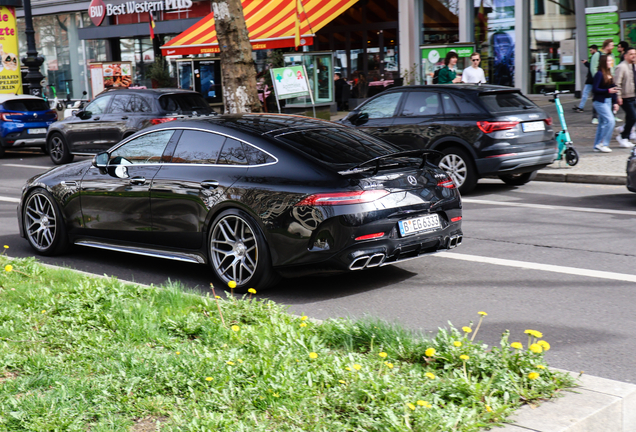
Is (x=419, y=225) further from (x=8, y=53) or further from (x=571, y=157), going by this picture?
(x=8, y=53)

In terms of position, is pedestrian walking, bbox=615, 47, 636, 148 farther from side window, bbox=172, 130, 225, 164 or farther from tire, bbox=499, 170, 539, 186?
side window, bbox=172, 130, 225, 164

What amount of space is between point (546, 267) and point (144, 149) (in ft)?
12.5

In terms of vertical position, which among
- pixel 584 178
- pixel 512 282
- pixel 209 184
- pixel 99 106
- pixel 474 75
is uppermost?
pixel 474 75

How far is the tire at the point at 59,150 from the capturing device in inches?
717

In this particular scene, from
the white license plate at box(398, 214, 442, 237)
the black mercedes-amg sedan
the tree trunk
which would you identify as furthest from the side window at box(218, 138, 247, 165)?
the tree trunk

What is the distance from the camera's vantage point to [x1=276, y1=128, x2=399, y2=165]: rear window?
603 cm

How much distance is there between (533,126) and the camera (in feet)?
36.1

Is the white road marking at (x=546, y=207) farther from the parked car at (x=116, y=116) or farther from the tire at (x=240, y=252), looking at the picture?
the parked car at (x=116, y=116)

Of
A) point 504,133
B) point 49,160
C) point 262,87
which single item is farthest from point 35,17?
point 504,133

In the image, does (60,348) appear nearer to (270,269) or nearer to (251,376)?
(251,376)

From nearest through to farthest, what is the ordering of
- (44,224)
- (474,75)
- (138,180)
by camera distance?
(138,180), (44,224), (474,75)

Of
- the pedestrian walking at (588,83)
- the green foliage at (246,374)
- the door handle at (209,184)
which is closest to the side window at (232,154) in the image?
the door handle at (209,184)

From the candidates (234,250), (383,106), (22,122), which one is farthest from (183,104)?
(234,250)

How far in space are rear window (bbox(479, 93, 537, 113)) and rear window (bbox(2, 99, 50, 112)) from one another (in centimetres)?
1387
